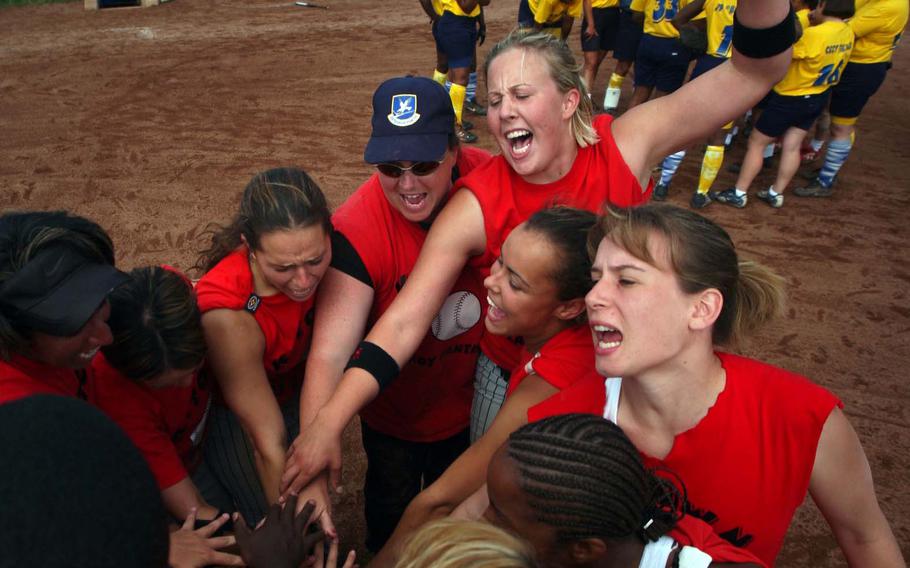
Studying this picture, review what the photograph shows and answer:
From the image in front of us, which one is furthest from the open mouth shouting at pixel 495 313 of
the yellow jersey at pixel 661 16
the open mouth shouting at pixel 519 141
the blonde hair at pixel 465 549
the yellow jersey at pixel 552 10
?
the yellow jersey at pixel 552 10

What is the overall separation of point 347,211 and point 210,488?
1.26 metres

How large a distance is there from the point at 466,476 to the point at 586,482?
561 mm

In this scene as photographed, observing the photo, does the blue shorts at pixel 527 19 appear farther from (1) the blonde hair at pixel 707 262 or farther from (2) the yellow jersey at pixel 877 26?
(1) the blonde hair at pixel 707 262

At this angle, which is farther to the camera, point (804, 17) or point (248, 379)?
point (804, 17)

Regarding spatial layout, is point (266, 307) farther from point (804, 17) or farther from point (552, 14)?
point (552, 14)

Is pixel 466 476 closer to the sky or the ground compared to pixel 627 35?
closer to the sky

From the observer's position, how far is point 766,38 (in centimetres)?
211

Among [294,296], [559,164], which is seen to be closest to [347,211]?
[294,296]

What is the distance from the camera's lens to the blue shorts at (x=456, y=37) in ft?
25.2

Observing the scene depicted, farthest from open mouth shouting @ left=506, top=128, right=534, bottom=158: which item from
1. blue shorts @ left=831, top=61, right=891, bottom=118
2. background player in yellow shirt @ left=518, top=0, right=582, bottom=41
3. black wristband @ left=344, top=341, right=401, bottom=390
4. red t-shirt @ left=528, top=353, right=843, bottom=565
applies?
background player in yellow shirt @ left=518, top=0, right=582, bottom=41

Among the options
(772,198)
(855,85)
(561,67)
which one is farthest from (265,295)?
(855,85)

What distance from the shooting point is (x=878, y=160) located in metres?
8.05

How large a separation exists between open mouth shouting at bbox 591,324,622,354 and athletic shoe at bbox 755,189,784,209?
593 cm

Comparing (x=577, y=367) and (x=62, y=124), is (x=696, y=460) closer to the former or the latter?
(x=577, y=367)
